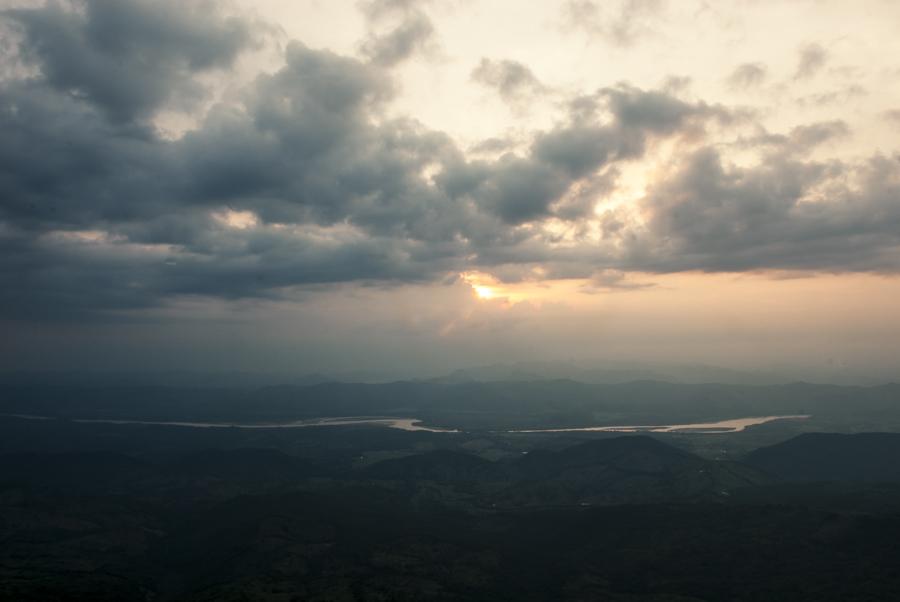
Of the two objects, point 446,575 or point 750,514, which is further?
point 750,514

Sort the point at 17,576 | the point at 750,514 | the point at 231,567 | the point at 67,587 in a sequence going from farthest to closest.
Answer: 1. the point at 750,514
2. the point at 231,567
3. the point at 17,576
4. the point at 67,587

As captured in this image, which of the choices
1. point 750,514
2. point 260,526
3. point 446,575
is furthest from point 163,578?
point 750,514

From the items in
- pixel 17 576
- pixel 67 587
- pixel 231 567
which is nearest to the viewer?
pixel 67 587

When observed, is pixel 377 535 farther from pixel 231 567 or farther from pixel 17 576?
pixel 17 576

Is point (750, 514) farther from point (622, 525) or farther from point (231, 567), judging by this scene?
point (231, 567)

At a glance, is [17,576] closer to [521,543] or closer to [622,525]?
[521,543]

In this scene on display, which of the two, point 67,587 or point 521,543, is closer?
point 67,587

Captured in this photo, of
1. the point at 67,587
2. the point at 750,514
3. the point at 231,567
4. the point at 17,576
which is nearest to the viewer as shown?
the point at 67,587

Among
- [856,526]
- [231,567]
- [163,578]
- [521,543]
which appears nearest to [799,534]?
[856,526]
